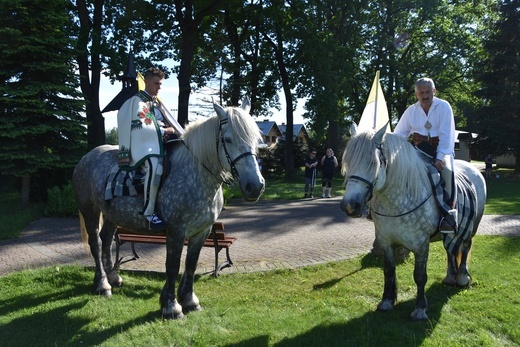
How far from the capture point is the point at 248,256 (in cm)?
745

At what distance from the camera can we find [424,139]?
4.91m

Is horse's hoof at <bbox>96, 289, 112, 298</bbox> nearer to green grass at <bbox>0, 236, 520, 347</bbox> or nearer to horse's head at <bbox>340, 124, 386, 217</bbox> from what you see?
green grass at <bbox>0, 236, 520, 347</bbox>

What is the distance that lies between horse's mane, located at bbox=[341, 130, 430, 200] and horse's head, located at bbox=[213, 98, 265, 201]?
3.07 ft

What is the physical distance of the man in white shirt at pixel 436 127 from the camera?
456 cm

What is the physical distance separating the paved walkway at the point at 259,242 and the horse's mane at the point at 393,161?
120 inches

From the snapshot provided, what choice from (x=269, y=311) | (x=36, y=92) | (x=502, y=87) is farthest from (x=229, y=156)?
(x=502, y=87)

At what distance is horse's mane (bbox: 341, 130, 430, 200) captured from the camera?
12.5ft

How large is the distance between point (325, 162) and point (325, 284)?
11250 millimetres

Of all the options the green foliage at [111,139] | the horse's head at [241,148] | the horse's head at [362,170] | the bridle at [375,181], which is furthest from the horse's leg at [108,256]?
the green foliage at [111,139]

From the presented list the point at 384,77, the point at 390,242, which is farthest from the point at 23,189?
the point at 384,77

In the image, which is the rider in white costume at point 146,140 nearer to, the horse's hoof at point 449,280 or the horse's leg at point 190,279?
the horse's leg at point 190,279

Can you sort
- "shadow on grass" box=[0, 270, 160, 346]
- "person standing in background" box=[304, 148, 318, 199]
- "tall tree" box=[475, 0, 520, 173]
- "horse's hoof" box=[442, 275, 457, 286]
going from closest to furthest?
"shadow on grass" box=[0, 270, 160, 346] < "horse's hoof" box=[442, 275, 457, 286] < "person standing in background" box=[304, 148, 318, 199] < "tall tree" box=[475, 0, 520, 173]

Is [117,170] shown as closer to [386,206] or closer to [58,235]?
[386,206]

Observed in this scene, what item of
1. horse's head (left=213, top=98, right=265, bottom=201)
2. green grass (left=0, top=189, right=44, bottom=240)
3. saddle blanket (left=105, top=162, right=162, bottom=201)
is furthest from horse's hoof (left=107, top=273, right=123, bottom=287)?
green grass (left=0, top=189, right=44, bottom=240)
